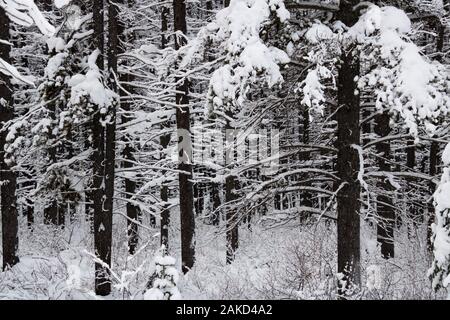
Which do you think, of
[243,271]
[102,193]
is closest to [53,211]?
[102,193]

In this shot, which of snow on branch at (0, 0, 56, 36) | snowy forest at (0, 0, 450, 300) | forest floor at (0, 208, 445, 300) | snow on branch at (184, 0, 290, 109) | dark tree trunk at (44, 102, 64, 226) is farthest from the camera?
dark tree trunk at (44, 102, 64, 226)

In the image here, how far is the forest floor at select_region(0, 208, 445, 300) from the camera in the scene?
294 inches

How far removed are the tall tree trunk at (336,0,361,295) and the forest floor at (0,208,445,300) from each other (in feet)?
1.57

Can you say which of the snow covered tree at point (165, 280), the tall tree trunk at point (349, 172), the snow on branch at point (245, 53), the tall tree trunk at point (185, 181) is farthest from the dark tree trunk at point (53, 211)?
the snow covered tree at point (165, 280)

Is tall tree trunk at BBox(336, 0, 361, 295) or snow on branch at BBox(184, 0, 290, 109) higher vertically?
snow on branch at BBox(184, 0, 290, 109)

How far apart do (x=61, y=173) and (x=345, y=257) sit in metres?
7.29

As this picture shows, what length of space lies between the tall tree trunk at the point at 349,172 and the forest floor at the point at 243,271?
1.57ft

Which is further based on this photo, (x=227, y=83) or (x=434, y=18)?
(x=434, y=18)

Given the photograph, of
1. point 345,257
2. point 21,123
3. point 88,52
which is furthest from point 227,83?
point 21,123

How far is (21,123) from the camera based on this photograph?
10461 mm

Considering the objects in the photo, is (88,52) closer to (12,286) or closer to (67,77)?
(67,77)

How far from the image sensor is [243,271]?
39.5ft
